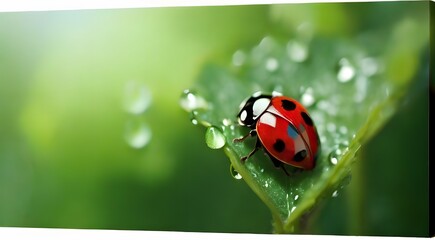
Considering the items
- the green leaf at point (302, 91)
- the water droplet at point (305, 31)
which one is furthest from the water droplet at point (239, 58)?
the water droplet at point (305, 31)

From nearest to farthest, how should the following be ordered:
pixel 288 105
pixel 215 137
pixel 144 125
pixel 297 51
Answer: pixel 215 137 → pixel 288 105 → pixel 297 51 → pixel 144 125

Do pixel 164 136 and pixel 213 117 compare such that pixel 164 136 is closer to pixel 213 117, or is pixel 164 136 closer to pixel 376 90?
pixel 213 117

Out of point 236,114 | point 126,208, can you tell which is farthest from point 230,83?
point 126,208

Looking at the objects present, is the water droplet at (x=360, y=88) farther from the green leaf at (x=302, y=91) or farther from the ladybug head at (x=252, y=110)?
the ladybug head at (x=252, y=110)

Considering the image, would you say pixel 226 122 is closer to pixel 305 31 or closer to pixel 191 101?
pixel 191 101

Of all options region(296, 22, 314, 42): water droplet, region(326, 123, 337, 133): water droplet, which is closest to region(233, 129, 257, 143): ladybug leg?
region(326, 123, 337, 133): water droplet

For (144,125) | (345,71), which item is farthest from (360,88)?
(144,125)

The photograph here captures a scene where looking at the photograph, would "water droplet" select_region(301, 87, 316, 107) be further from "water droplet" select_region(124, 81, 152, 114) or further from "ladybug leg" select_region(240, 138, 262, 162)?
"water droplet" select_region(124, 81, 152, 114)
